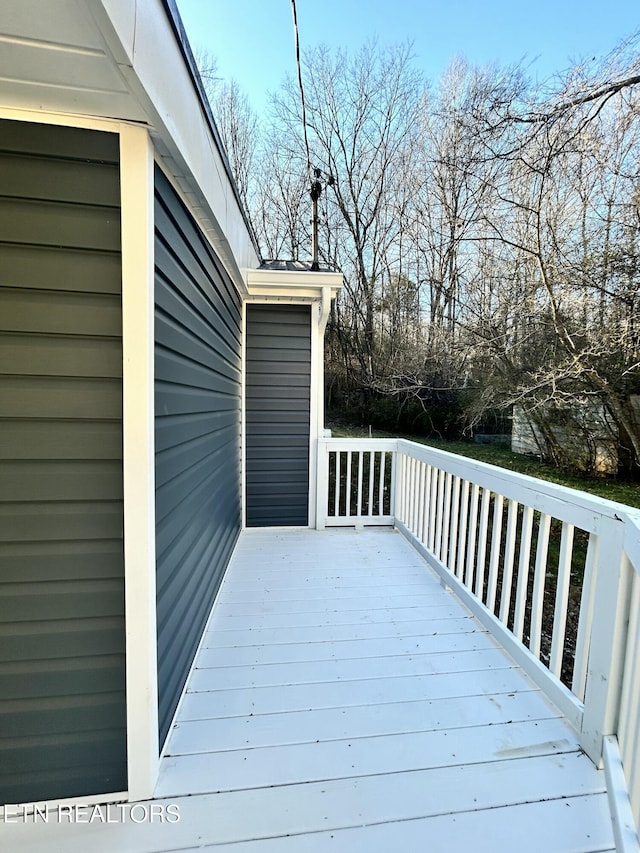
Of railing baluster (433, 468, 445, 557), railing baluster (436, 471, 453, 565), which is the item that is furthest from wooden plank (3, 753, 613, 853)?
railing baluster (433, 468, 445, 557)

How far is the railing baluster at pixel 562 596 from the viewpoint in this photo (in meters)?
1.61

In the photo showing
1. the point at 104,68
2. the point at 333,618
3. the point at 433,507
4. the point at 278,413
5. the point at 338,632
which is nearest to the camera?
the point at 104,68

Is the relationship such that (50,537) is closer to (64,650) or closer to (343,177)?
(64,650)

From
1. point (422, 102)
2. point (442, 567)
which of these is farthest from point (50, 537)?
point (422, 102)

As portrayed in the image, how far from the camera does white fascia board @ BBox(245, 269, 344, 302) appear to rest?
3412mm

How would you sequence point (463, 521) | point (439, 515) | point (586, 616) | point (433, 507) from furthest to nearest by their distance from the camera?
point (433, 507)
point (439, 515)
point (463, 521)
point (586, 616)

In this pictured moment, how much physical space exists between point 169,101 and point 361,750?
2.25 metres

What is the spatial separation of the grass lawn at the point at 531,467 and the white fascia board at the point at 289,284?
4.60 metres

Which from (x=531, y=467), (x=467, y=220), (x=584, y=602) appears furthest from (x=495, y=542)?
(x=531, y=467)

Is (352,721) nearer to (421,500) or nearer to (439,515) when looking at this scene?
(439,515)

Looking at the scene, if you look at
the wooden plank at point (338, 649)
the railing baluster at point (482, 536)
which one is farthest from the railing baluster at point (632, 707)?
the railing baluster at point (482, 536)

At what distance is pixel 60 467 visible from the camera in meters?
1.20

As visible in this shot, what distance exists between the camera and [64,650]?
3.99 feet

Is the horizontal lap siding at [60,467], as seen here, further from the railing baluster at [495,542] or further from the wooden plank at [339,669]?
the railing baluster at [495,542]
